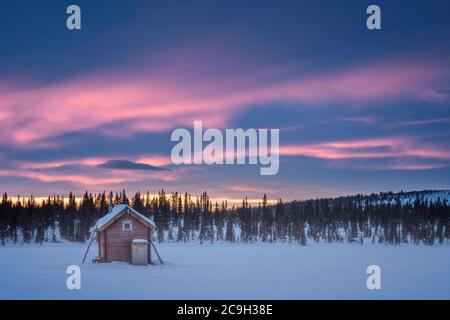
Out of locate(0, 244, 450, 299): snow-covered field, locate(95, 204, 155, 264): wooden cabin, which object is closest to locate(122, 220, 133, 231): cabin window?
locate(95, 204, 155, 264): wooden cabin

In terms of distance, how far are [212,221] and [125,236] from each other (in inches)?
3964

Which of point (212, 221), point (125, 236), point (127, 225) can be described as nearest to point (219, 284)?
point (125, 236)

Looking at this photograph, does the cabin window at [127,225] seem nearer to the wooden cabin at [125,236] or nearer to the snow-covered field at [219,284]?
the wooden cabin at [125,236]

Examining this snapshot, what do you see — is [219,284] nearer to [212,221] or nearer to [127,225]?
[127,225]

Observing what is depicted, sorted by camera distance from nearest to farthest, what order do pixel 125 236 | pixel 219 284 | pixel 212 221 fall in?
1. pixel 219 284
2. pixel 125 236
3. pixel 212 221

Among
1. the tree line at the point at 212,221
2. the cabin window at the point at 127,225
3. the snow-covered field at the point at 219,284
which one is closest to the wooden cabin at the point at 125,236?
the cabin window at the point at 127,225

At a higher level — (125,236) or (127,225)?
(127,225)

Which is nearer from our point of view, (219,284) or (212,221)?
(219,284)

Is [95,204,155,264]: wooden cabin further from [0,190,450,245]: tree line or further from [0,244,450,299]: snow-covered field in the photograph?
[0,190,450,245]: tree line

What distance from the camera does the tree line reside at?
124m

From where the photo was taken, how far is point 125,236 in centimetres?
4303

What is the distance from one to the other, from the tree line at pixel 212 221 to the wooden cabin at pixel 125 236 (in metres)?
76.9

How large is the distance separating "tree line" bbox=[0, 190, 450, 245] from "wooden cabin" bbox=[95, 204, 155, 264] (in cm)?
7690

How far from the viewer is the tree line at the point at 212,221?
124312mm
